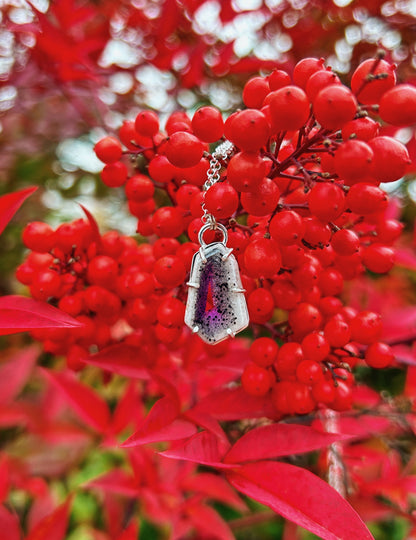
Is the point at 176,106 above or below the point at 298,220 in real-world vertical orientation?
below

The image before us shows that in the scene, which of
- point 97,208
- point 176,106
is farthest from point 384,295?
point 97,208

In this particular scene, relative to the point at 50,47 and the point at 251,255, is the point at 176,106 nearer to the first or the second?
the point at 50,47

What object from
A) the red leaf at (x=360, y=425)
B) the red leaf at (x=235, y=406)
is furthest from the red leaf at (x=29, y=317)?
the red leaf at (x=360, y=425)

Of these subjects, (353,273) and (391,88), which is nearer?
(391,88)

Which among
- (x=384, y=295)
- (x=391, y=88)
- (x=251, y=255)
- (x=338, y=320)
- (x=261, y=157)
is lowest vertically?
(x=384, y=295)

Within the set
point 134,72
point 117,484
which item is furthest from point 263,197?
point 134,72

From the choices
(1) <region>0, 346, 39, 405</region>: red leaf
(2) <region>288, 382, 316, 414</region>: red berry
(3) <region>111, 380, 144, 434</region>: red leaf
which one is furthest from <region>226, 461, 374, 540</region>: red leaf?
(1) <region>0, 346, 39, 405</region>: red leaf
